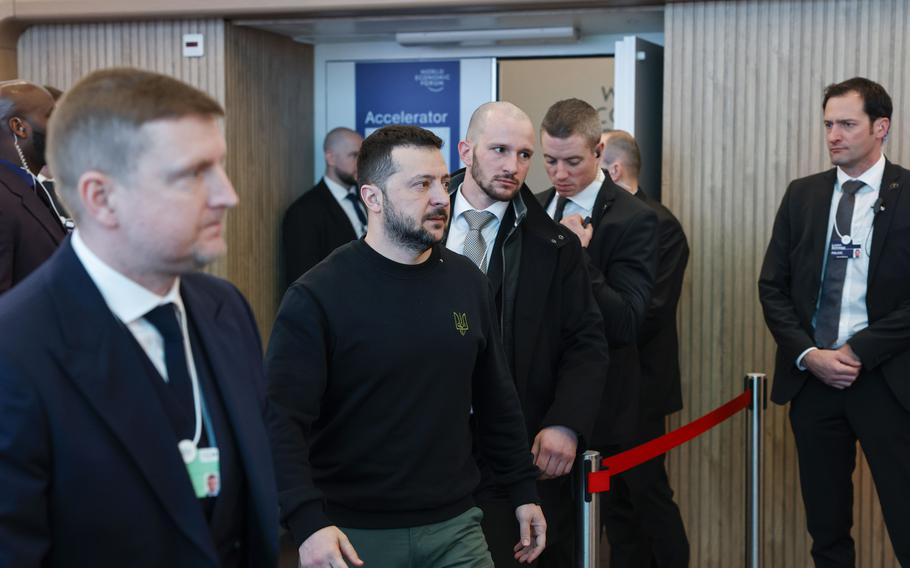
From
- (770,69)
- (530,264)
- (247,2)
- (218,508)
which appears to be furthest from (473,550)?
(247,2)

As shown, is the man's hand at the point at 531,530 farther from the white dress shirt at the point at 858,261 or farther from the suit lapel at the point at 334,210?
the suit lapel at the point at 334,210

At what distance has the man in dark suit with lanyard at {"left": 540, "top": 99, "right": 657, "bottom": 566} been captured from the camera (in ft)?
13.5

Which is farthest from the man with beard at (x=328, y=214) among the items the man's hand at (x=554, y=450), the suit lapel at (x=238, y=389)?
the suit lapel at (x=238, y=389)

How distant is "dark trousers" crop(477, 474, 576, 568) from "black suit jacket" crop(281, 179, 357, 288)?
9.24 ft

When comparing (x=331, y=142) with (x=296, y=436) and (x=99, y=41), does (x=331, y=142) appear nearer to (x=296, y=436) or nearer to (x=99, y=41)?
(x=99, y=41)

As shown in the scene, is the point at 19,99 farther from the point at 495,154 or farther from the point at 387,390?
the point at 387,390

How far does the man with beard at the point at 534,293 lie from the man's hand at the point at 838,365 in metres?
1.18

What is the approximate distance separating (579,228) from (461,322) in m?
1.20

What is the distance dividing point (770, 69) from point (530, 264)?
7.79 ft

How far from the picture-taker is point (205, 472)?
70.1 inches

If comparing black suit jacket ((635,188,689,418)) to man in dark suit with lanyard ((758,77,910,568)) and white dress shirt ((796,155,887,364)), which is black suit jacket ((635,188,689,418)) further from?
white dress shirt ((796,155,887,364))

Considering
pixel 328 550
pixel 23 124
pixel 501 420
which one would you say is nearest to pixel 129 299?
pixel 328 550

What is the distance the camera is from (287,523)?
2807 millimetres

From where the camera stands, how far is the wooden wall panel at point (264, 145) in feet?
20.4
